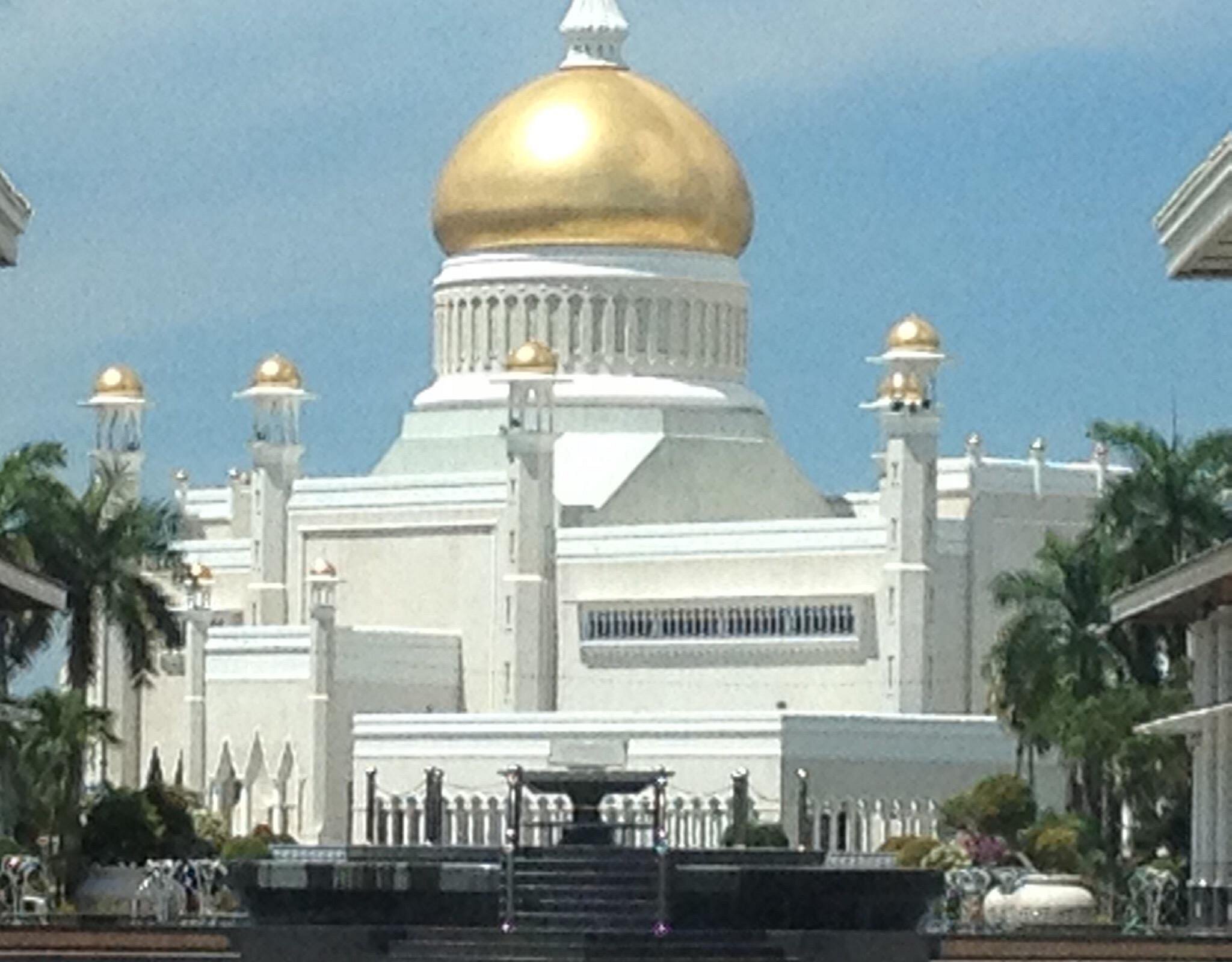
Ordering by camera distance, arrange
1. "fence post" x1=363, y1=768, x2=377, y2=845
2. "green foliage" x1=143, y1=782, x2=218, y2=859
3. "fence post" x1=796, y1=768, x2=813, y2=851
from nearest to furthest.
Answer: "green foliage" x1=143, y1=782, x2=218, y2=859 < "fence post" x1=796, y1=768, x2=813, y2=851 < "fence post" x1=363, y1=768, x2=377, y2=845

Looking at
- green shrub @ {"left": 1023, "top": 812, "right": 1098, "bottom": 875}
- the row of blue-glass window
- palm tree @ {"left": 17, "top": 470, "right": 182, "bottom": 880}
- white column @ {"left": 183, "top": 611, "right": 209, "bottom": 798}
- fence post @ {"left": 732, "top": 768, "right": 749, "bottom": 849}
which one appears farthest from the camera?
white column @ {"left": 183, "top": 611, "right": 209, "bottom": 798}

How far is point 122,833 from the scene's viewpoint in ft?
260

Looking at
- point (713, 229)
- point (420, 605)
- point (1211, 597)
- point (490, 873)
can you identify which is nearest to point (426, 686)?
point (420, 605)

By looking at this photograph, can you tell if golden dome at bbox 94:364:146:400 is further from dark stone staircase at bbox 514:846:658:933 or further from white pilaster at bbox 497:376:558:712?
dark stone staircase at bbox 514:846:658:933

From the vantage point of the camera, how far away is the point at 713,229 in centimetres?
11506

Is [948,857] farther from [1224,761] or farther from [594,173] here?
[594,173]

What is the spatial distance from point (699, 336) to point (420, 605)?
Result: 7.74 m

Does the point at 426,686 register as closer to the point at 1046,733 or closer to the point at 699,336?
the point at 699,336

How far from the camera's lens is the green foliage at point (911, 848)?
8169 centimetres

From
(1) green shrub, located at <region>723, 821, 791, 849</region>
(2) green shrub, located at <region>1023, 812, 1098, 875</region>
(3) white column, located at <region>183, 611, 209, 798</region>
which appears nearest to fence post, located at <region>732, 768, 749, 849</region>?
(1) green shrub, located at <region>723, 821, 791, 849</region>

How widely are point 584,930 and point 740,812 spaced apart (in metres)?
40.5

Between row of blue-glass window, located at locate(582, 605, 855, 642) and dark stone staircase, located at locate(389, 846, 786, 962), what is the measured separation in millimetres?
54539

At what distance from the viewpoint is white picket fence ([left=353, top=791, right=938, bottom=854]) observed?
100 meters

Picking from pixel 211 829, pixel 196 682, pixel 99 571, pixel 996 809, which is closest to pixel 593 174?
pixel 196 682
